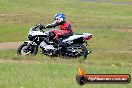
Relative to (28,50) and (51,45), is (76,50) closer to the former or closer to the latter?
(51,45)

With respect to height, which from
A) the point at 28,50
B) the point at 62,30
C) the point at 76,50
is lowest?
the point at 28,50

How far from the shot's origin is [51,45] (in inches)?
794

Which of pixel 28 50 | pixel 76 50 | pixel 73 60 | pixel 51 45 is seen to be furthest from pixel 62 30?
pixel 73 60

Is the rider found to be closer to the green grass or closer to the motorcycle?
the motorcycle

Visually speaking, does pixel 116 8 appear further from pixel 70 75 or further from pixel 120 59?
pixel 70 75

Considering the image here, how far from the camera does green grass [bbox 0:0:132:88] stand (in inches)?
396

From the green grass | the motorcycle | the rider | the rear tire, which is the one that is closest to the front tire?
the motorcycle

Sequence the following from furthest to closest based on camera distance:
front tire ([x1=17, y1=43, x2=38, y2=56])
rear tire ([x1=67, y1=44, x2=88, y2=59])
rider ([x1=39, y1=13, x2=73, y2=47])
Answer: front tire ([x1=17, y1=43, x2=38, y2=56]) < rider ([x1=39, y1=13, x2=73, y2=47]) < rear tire ([x1=67, y1=44, x2=88, y2=59])

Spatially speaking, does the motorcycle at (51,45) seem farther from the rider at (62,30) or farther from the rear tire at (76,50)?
the rider at (62,30)

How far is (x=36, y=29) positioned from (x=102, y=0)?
5045 cm

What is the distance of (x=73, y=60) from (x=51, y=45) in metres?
2.54

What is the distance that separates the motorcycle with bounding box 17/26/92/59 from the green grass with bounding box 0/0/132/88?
0.43m

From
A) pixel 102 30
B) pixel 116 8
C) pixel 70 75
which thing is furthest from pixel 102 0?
pixel 70 75

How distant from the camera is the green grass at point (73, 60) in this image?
10047mm
